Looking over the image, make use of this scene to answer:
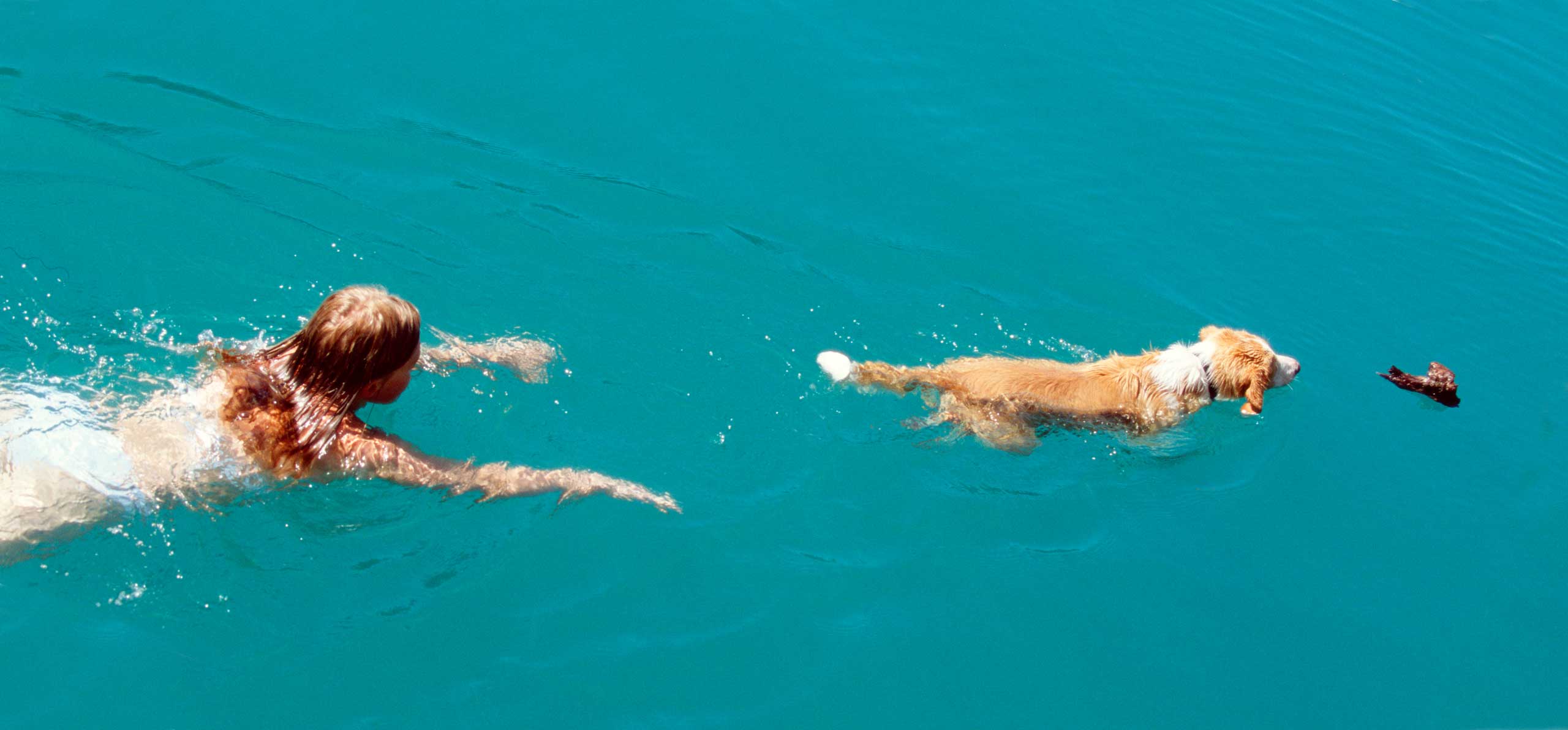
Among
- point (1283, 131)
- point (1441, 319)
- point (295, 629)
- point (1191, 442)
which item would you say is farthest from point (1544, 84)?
point (295, 629)

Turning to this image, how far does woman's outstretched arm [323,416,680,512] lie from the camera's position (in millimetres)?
4008

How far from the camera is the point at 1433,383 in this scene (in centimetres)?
610

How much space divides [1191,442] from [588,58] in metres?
4.70

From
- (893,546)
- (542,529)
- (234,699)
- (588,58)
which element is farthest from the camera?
(588,58)

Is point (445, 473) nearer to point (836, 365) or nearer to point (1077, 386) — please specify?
point (836, 365)

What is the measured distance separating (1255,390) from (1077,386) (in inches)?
36.9

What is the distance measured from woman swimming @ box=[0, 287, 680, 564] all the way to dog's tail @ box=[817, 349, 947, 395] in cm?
151

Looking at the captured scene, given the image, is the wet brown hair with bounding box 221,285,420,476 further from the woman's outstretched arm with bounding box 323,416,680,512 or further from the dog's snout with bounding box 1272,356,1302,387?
the dog's snout with bounding box 1272,356,1302,387

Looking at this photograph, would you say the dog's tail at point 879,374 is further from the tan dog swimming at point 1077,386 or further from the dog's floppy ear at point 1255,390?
the dog's floppy ear at point 1255,390

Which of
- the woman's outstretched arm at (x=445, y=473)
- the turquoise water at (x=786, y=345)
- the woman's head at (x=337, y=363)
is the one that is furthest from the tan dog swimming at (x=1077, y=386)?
the woman's head at (x=337, y=363)

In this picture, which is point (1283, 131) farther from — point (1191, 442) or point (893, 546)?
point (893, 546)

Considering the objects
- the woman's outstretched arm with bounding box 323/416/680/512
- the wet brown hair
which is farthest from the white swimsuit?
the woman's outstretched arm with bounding box 323/416/680/512

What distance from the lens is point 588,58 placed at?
24.6 feet

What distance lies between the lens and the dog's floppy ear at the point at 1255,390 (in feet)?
18.0
